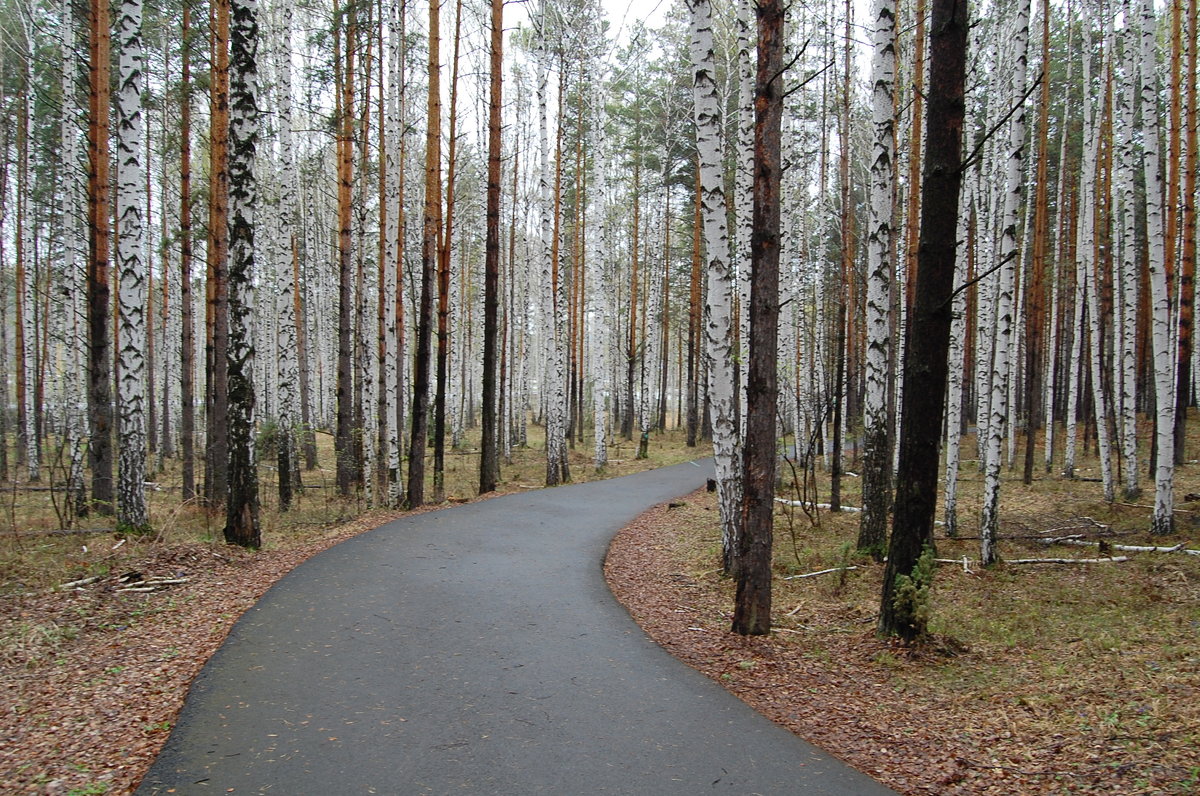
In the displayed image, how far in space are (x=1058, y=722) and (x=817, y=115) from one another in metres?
21.6

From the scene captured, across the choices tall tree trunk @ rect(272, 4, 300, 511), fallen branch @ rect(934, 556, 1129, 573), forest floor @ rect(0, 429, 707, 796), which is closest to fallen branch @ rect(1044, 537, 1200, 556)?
fallen branch @ rect(934, 556, 1129, 573)

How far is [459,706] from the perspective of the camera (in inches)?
180

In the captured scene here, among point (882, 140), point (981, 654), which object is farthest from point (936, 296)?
point (882, 140)

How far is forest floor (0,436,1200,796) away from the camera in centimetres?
399

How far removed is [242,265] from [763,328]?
23.7 feet

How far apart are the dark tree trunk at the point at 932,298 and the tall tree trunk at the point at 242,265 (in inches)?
331

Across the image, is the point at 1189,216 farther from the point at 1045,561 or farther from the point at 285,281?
the point at 285,281

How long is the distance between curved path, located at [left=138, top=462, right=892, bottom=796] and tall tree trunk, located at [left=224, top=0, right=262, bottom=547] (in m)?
2.09

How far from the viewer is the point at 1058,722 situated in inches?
181

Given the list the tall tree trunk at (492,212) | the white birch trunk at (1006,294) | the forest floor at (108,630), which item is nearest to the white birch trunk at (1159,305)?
the white birch trunk at (1006,294)

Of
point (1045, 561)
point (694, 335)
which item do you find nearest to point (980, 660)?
point (1045, 561)

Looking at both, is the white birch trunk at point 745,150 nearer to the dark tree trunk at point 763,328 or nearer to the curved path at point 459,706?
the dark tree trunk at point 763,328

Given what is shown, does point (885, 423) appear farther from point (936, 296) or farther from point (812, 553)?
point (936, 296)

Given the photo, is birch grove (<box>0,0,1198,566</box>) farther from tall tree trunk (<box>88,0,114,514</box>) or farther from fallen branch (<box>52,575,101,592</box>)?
fallen branch (<box>52,575,101,592</box>)
